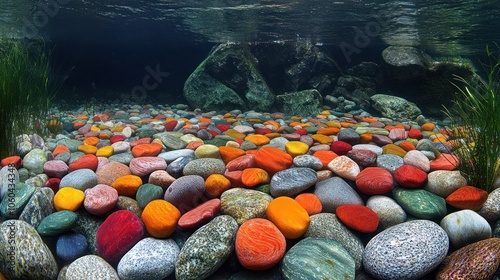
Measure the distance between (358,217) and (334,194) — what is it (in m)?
0.33

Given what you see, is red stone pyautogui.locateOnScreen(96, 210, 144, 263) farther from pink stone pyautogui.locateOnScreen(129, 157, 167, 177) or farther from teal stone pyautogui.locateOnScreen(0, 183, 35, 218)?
teal stone pyautogui.locateOnScreen(0, 183, 35, 218)

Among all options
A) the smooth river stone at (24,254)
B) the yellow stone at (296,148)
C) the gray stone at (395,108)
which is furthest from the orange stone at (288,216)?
the gray stone at (395,108)

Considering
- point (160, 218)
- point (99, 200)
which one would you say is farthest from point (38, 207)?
point (160, 218)

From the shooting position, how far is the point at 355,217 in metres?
2.61

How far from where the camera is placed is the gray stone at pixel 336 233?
2.48 meters

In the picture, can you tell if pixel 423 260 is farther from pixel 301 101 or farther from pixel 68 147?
pixel 301 101

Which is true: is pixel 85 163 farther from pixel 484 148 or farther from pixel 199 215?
pixel 484 148

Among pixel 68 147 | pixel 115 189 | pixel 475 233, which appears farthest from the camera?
pixel 68 147

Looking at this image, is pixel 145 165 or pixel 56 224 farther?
pixel 145 165

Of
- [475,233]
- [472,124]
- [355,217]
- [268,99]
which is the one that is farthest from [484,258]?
[268,99]

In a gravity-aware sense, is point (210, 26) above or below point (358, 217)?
above

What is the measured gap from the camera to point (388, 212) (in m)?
2.71

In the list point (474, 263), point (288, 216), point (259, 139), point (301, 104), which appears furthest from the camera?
point (301, 104)

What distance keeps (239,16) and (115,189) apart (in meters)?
9.90
